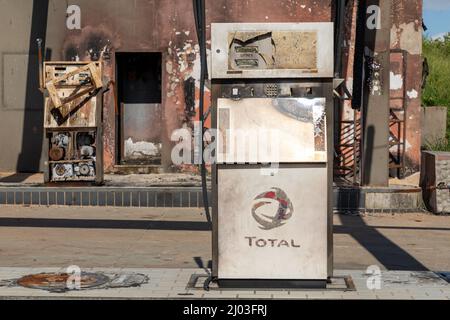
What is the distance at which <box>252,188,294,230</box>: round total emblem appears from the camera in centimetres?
689

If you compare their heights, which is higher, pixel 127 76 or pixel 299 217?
pixel 127 76

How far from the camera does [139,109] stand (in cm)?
1692

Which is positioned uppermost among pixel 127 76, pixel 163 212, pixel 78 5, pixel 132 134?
pixel 78 5

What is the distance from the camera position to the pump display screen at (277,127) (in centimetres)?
681

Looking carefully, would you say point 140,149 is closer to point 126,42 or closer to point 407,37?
point 126,42

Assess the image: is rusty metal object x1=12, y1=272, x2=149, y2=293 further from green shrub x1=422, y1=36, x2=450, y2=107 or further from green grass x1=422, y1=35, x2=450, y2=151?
green shrub x1=422, y1=36, x2=450, y2=107

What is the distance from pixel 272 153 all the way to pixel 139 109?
406 inches

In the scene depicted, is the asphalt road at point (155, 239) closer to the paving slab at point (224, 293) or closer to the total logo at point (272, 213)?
the paving slab at point (224, 293)

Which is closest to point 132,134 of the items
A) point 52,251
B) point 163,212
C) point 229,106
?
point 163,212

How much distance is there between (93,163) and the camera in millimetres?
13742
